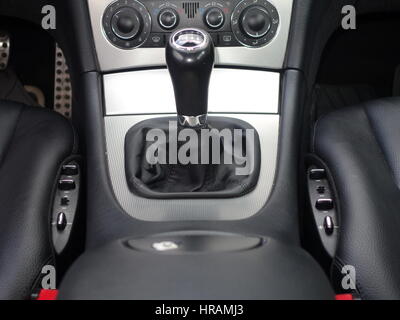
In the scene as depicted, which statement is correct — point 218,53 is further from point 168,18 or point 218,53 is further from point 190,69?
point 190,69

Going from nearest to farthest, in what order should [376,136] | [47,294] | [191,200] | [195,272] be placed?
[195,272] → [47,294] → [191,200] → [376,136]

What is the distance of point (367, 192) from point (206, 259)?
0.39m

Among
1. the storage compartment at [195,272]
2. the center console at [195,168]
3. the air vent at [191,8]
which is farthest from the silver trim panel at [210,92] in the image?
the storage compartment at [195,272]

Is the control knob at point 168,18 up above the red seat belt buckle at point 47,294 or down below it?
above

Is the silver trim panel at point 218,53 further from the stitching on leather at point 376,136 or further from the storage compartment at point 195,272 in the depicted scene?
the storage compartment at point 195,272

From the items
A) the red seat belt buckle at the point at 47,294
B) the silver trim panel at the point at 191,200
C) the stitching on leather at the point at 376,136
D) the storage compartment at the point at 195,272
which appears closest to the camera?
the storage compartment at the point at 195,272

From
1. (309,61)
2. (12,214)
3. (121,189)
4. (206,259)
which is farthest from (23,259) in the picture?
(309,61)

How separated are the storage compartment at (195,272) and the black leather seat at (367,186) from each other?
5.3 inches

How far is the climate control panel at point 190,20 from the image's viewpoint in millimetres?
1092

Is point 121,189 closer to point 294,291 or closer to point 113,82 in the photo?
point 113,82

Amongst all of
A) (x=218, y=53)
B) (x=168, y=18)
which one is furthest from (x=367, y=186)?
(x=168, y=18)

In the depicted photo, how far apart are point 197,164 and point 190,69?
0.69 ft

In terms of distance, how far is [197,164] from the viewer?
3.25 ft

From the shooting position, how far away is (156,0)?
109 centimetres
